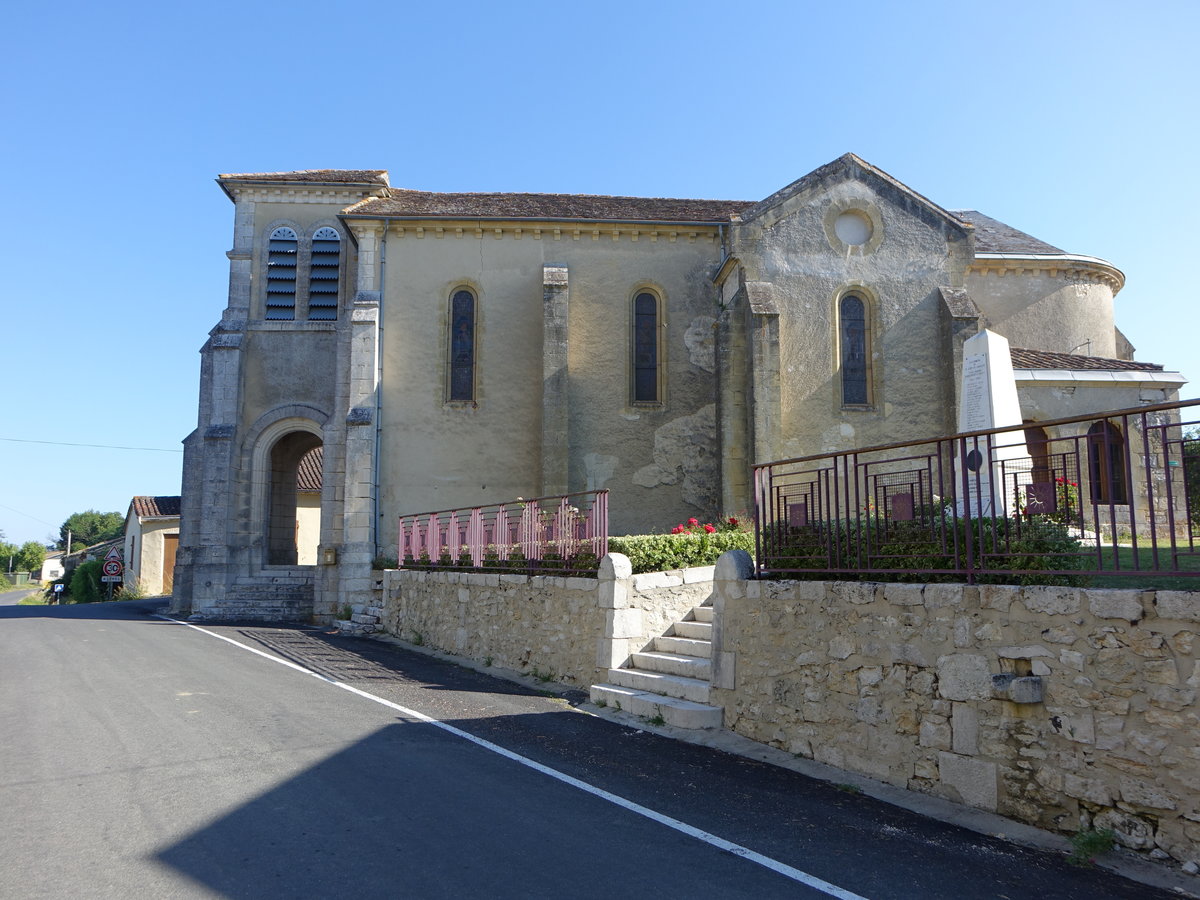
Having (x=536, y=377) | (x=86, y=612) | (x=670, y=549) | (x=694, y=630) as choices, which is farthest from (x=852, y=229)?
(x=86, y=612)

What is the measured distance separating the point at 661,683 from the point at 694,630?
3.63 feet

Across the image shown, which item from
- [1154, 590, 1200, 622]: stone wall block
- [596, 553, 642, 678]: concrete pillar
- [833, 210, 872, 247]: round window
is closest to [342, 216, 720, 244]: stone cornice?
[833, 210, 872, 247]: round window

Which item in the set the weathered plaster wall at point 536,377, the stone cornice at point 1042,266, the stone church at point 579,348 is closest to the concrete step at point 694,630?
the stone church at point 579,348

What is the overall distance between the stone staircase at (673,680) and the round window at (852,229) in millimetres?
10219

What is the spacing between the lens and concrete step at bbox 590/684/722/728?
7.99 m

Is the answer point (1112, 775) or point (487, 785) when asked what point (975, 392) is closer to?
point (1112, 775)

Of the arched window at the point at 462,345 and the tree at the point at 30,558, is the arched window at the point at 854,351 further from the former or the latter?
the tree at the point at 30,558

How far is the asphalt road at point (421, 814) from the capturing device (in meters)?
4.31

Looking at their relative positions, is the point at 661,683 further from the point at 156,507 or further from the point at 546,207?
the point at 156,507

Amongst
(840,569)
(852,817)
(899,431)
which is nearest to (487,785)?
(852,817)

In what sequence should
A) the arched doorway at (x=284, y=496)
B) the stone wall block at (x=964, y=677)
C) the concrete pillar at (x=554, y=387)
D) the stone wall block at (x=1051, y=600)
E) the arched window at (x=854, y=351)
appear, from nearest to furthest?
the stone wall block at (x=1051, y=600) → the stone wall block at (x=964, y=677) → the arched window at (x=854, y=351) → the concrete pillar at (x=554, y=387) → the arched doorway at (x=284, y=496)

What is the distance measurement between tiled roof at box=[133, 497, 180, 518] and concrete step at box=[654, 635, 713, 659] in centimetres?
2898

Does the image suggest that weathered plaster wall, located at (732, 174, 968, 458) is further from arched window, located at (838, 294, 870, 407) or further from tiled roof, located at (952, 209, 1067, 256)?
tiled roof, located at (952, 209, 1067, 256)

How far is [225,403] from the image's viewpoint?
825 inches
